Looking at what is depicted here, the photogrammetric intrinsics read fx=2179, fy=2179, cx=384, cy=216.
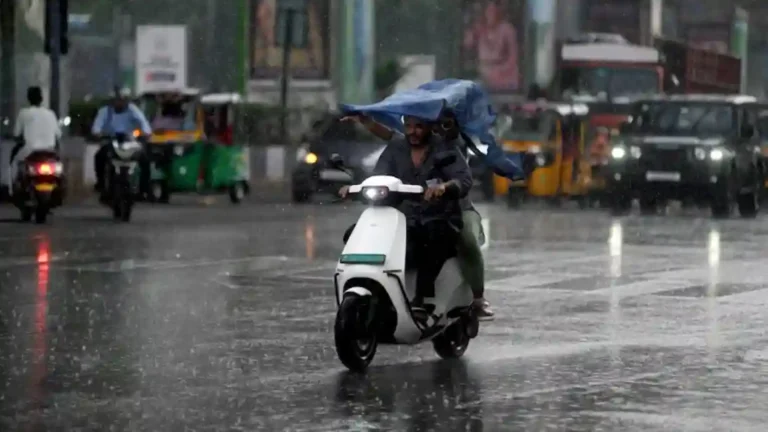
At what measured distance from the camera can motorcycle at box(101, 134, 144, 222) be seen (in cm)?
2711

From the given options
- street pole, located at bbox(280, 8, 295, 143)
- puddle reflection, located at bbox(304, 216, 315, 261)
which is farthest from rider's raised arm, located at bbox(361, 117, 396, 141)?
street pole, located at bbox(280, 8, 295, 143)

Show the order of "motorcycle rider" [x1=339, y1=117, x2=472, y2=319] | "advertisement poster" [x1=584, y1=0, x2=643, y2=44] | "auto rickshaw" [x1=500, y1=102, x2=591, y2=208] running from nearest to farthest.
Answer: "motorcycle rider" [x1=339, y1=117, x2=472, y2=319] < "auto rickshaw" [x1=500, y1=102, x2=591, y2=208] < "advertisement poster" [x1=584, y1=0, x2=643, y2=44]

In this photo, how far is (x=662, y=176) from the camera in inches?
1312

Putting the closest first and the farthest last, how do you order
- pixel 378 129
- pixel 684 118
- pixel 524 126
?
1. pixel 378 129
2. pixel 684 118
3. pixel 524 126

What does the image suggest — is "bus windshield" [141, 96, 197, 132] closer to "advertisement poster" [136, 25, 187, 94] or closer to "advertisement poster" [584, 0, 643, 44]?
"advertisement poster" [136, 25, 187, 94]

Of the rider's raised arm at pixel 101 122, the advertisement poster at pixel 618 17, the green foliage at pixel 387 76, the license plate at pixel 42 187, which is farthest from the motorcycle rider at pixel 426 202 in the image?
the advertisement poster at pixel 618 17

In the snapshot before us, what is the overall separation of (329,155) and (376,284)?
2556cm

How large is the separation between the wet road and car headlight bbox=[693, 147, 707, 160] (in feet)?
33.5

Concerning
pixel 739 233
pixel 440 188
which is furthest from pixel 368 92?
pixel 440 188

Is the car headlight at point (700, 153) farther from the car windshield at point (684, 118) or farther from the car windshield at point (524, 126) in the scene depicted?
the car windshield at point (524, 126)

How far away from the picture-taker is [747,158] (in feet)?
111

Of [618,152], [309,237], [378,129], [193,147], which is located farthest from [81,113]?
[378,129]

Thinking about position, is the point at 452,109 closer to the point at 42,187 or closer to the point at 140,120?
the point at 42,187

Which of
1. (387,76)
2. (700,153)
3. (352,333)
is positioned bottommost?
(387,76)
